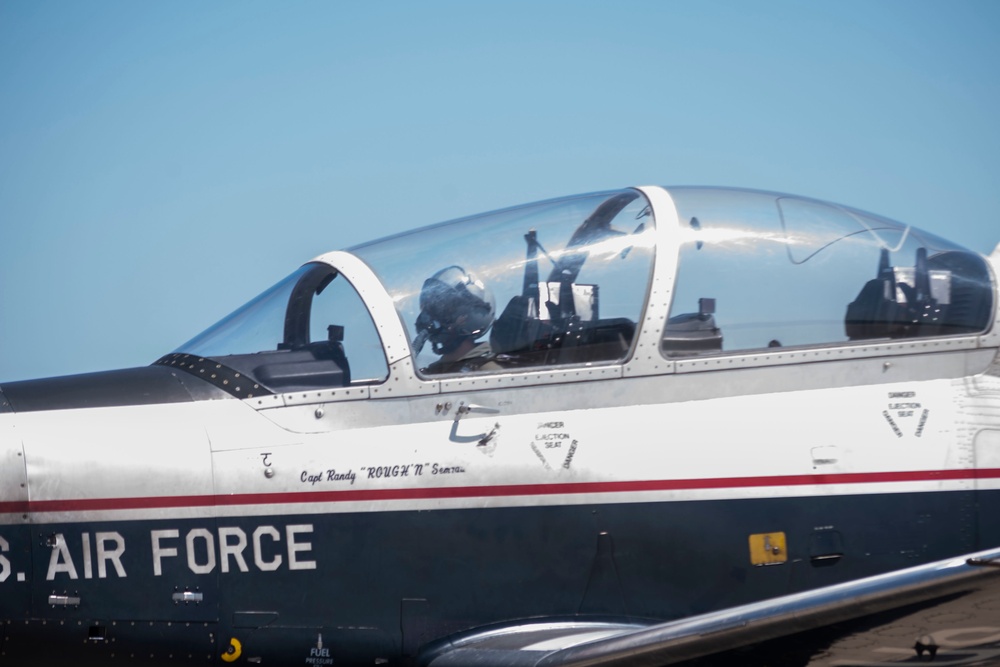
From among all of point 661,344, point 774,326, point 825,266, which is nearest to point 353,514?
point 661,344

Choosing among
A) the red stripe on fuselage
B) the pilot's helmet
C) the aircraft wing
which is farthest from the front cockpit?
the aircraft wing

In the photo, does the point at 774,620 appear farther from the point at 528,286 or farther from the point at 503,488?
the point at 528,286

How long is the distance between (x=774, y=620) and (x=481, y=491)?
1.45 metres

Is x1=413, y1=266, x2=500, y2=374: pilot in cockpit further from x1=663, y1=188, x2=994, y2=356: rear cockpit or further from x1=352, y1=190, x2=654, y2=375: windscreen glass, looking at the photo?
x1=663, y1=188, x2=994, y2=356: rear cockpit

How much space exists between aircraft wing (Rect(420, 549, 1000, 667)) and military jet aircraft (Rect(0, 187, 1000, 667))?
412 millimetres

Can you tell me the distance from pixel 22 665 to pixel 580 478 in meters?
2.64

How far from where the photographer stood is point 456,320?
5.11 meters

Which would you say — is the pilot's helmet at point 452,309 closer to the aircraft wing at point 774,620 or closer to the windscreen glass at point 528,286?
the windscreen glass at point 528,286

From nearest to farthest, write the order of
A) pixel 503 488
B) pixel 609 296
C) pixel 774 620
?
pixel 774 620
pixel 503 488
pixel 609 296

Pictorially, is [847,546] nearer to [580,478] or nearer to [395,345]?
[580,478]

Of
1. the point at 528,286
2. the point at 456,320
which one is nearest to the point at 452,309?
the point at 456,320

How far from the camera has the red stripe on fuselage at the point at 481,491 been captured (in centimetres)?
476

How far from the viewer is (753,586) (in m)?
4.73

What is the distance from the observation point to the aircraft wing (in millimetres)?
3682
